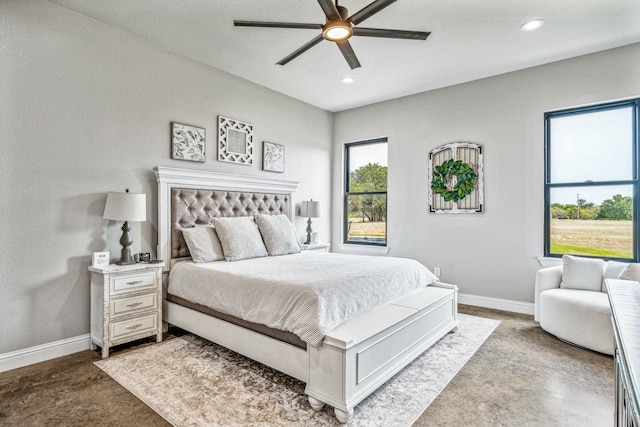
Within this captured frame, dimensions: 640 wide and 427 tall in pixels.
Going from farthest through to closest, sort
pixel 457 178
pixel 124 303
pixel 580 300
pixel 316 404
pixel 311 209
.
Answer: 1. pixel 311 209
2. pixel 457 178
3. pixel 580 300
4. pixel 124 303
5. pixel 316 404

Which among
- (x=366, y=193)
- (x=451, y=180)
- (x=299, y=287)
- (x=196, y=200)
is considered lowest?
(x=299, y=287)

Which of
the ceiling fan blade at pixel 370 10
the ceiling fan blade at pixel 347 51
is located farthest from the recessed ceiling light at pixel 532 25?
the ceiling fan blade at pixel 370 10

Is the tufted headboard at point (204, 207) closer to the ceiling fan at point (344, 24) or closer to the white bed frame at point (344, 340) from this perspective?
the white bed frame at point (344, 340)

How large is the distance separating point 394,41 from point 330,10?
4.69 feet

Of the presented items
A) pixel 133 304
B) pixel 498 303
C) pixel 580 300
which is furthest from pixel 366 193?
pixel 133 304

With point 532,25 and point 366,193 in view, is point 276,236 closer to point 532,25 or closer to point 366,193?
point 366,193

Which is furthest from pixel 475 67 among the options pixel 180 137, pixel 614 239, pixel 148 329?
pixel 148 329

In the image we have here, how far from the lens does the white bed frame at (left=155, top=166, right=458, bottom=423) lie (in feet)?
6.31

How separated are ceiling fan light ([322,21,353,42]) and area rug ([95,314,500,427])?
8.08 ft

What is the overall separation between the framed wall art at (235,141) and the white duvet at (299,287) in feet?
4.87

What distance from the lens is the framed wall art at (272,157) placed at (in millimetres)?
4559

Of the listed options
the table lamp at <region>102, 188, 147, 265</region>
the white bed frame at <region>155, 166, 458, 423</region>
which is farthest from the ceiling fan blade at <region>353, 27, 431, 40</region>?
the table lamp at <region>102, 188, 147, 265</region>

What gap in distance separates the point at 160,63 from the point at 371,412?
3705 mm

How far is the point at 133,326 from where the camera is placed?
287 cm
